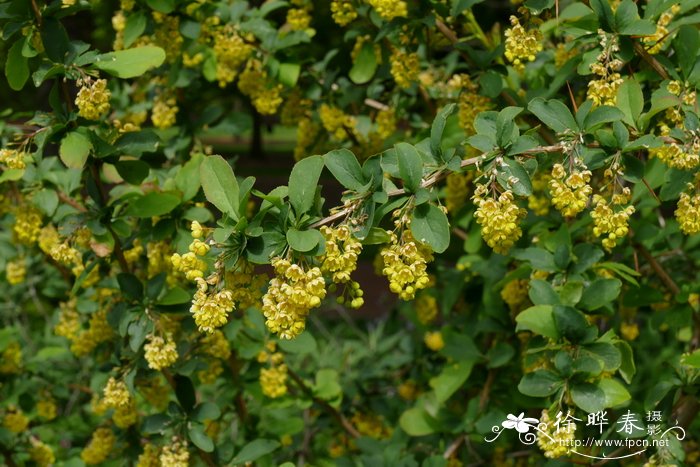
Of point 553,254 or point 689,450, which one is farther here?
point 689,450

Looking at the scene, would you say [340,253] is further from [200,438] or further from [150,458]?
[150,458]

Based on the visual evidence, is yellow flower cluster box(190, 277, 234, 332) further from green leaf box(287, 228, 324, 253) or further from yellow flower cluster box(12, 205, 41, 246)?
yellow flower cluster box(12, 205, 41, 246)

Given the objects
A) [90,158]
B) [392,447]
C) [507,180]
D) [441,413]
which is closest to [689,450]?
[441,413]

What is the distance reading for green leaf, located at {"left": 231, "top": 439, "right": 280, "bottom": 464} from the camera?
193 centimetres

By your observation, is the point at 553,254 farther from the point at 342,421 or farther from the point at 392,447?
the point at 342,421

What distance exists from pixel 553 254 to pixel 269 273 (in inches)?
32.8

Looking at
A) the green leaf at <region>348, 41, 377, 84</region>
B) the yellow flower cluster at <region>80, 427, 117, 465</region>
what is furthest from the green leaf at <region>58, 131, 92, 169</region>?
the yellow flower cluster at <region>80, 427, 117, 465</region>

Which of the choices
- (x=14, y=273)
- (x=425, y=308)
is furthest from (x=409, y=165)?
(x=14, y=273)

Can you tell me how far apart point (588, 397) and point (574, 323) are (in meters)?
0.16

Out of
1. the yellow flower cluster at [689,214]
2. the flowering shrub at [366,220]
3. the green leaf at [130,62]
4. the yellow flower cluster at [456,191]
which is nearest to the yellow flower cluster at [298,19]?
the flowering shrub at [366,220]

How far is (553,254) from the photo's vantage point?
190cm

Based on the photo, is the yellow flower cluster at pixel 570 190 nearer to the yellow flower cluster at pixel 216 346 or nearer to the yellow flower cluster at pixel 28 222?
the yellow flower cluster at pixel 216 346

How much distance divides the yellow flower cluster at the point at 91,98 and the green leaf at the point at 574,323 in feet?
3.46

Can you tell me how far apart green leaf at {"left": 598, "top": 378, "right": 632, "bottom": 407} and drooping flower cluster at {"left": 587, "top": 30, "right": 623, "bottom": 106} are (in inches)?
23.1
